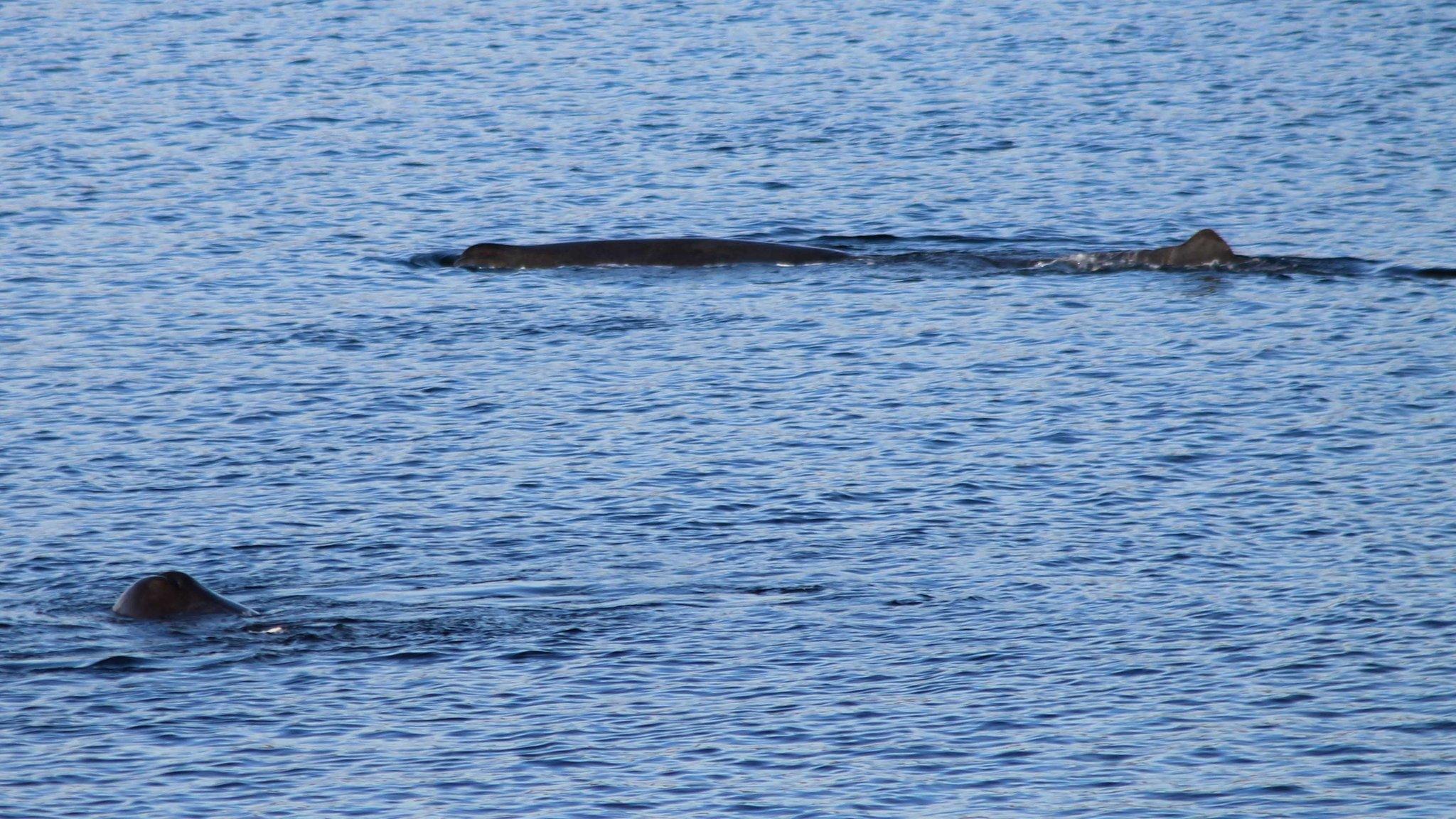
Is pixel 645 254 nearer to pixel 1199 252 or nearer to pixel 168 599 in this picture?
pixel 1199 252

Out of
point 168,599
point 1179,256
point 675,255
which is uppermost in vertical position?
point 675,255

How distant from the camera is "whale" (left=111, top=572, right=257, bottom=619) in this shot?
1691 centimetres

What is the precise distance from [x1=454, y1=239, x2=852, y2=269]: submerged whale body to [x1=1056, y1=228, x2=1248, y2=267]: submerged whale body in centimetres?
319

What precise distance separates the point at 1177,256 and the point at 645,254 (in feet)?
22.2

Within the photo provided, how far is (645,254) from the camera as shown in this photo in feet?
96.4

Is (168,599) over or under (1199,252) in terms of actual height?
under

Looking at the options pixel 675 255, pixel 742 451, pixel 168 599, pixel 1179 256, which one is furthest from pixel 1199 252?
pixel 168 599

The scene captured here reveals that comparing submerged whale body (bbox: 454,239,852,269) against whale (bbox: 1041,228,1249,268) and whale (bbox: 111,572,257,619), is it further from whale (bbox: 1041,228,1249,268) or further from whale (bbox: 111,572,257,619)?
whale (bbox: 111,572,257,619)

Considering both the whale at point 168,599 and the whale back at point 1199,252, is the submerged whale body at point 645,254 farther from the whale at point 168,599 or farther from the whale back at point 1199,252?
the whale at point 168,599

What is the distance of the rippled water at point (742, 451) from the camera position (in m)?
15.0

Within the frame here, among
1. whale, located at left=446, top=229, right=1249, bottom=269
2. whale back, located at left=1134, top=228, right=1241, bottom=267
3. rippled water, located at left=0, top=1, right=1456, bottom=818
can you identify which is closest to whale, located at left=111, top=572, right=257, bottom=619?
rippled water, located at left=0, top=1, right=1456, bottom=818

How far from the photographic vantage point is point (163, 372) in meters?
24.8

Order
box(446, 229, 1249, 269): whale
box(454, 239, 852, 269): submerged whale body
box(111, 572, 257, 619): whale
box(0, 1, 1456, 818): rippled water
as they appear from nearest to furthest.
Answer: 1. box(0, 1, 1456, 818): rippled water
2. box(111, 572, 257, 619): whale
3. box(446, 229, 1249, 269): whale
4. box(454, 239, 852, 269): submerged whale body

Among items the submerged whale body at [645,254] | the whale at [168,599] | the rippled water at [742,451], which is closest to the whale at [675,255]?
the submerged whale body at [645,254]
